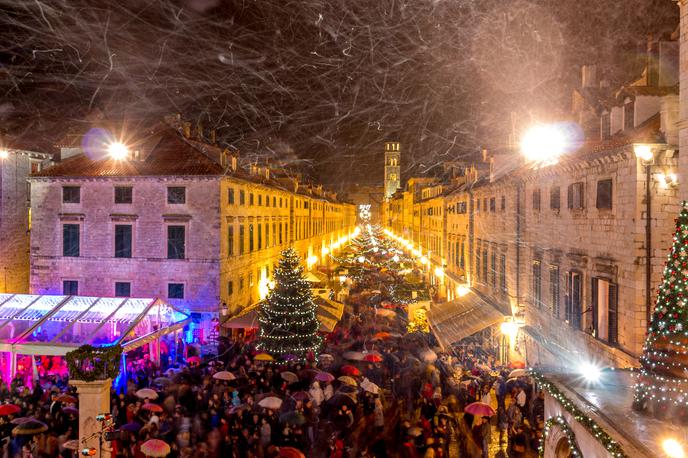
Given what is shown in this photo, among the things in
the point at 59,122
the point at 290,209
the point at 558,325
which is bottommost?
the point at 558,325

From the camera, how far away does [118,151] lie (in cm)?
2984

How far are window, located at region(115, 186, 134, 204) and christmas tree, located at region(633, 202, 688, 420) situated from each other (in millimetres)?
27084

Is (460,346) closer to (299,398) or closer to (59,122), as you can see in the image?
(299,398)

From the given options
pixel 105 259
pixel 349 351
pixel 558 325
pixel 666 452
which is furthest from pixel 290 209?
pixel 666 452

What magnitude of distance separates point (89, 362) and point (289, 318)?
11793 mm

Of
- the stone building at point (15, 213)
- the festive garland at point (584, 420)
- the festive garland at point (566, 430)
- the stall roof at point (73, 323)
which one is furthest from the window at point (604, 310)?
the stone building at point (15, 213)

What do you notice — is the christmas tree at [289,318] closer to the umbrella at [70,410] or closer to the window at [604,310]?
the umbrella at [70,410]

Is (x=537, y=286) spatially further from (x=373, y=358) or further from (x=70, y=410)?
(x=70, y=410)

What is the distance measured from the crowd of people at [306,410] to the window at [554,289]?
8.51 feet

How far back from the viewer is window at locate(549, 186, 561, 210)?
17.4 m

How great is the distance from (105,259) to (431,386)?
66.3ft

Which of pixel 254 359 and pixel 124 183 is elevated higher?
pixel 124 183

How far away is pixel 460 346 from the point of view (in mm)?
25562

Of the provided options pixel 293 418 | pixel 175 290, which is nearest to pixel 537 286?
pixel 293 418
